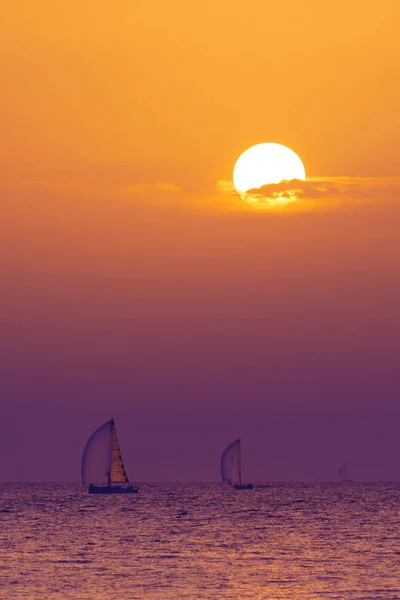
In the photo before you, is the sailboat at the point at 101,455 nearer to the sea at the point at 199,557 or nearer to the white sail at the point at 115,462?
the white sail at the point at 115,462

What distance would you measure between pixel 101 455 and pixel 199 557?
9549 centimetres

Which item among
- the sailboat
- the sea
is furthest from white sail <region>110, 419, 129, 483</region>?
the sea

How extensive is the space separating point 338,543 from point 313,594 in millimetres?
40717

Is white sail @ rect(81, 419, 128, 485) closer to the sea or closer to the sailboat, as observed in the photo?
the sailboat

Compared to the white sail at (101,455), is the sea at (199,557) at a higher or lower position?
lower

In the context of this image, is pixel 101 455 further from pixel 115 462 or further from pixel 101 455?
pixel 115 462

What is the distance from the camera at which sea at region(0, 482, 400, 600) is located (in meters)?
70.6

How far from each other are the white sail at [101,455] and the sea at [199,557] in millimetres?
23249

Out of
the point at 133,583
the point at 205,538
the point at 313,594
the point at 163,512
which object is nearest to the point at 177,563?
the point at 133,583

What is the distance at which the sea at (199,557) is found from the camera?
70.6 meters

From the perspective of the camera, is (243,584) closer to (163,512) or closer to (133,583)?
(133,583)

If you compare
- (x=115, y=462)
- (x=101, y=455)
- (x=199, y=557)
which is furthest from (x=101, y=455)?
(x=199, y=557)

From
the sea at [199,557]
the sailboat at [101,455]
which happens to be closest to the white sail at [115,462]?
the sailboat at [101,455]

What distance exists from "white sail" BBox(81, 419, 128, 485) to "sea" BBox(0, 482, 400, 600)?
915 inches
